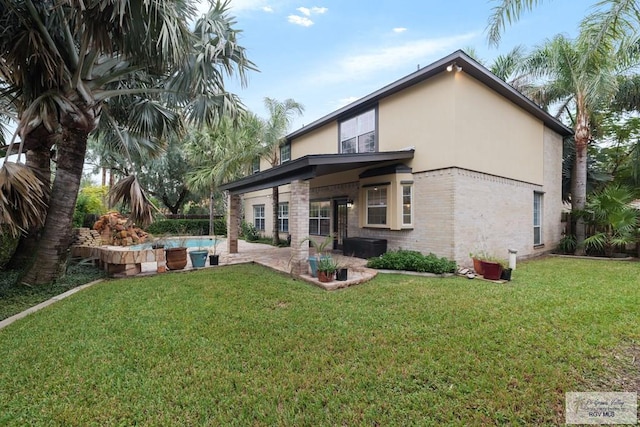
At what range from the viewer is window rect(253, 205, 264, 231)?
1827cm

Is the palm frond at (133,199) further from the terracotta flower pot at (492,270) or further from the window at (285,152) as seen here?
the window at (285,152)

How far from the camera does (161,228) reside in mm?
19359

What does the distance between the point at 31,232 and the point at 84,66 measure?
4.72 m

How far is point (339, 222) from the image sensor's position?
487 inches

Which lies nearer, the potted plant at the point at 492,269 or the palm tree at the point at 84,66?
the palm tree at the point at 84,66

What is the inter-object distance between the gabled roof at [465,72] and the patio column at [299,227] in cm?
469

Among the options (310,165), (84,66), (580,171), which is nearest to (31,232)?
(84,66)

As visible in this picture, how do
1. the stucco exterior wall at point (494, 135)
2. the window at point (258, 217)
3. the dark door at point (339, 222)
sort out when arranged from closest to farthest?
the stucco exterior wall at point (494, 135) → the dark door at point (339, 222) → the window at point (258, 217)

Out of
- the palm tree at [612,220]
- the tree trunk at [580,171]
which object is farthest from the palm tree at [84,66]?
the palm tree at [612,220]

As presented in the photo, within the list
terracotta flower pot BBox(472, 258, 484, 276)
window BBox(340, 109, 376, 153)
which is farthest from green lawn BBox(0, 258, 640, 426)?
window BBox(340, 109, 376, 153)

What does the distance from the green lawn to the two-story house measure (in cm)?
296

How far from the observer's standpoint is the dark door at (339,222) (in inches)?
474

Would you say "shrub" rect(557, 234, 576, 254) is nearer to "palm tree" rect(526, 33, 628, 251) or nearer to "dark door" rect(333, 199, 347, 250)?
"palm tree" rect(526, 33, 628, 251)

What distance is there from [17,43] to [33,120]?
150 cm
